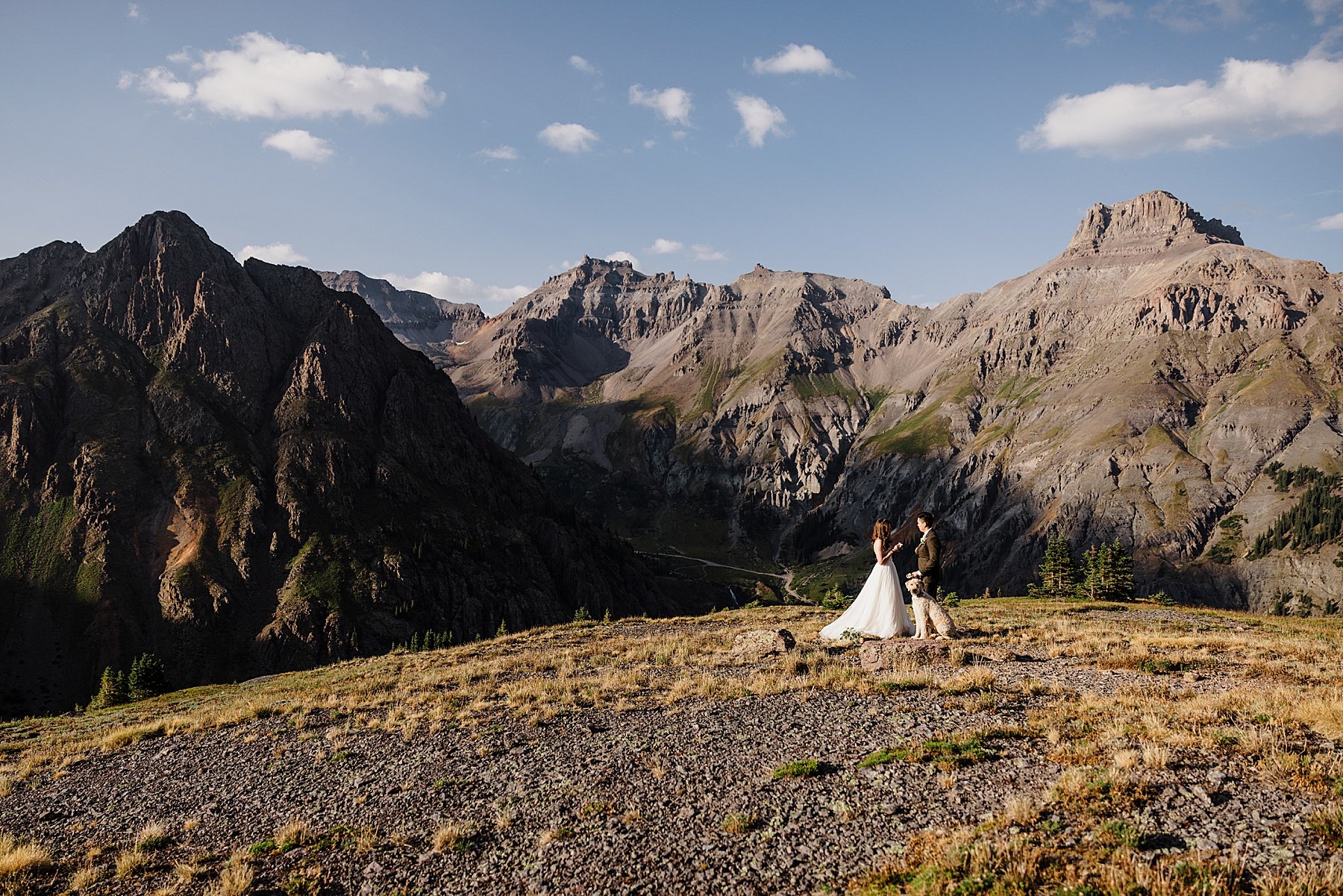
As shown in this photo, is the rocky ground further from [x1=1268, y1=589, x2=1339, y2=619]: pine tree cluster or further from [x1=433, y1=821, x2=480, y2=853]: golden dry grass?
[x1=1268, y1=589, x2=1339, y2=619]: pine tree cluster

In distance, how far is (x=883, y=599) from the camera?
2862 centimetres

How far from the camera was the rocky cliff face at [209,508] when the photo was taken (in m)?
135

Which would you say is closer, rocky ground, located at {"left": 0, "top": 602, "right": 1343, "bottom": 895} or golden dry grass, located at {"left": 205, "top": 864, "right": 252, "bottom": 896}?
rocky ground, located at {"left": 0, "top": 602, "right": 1343, "bottom": 895}

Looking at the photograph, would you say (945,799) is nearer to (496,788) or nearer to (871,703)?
(871,703)

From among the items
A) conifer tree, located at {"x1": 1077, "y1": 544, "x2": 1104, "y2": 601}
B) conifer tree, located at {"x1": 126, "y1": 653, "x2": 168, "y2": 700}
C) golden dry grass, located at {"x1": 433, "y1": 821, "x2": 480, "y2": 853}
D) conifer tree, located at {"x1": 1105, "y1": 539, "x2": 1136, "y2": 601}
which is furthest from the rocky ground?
conifer tree, located at {"x1": 1105, "y1": 539, "x2": 1136, "y2": 601}

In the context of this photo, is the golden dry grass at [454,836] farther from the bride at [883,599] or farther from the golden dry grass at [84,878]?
the bride at [883,599]

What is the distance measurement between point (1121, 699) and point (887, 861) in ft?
38.2

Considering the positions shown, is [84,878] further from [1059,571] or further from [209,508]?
[209,508]

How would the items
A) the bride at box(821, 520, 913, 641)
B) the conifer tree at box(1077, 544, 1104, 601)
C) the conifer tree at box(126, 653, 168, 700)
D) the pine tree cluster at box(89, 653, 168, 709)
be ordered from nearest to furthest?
1. the bride at box(821, 520, 913, 641)
2. the pine tree cluster at box(89, 653, 168, 709)
3. the conifer tree at box(126, 653, 168, 700)
4. the conifer tree at box(1077, 544, 1104, 601)

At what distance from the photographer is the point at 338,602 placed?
148 metres

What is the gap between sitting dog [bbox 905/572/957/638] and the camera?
26688mm

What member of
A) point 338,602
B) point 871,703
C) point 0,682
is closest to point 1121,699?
point 871,703

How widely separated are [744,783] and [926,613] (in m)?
14.9

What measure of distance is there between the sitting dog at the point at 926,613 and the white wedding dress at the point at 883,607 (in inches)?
35.5
